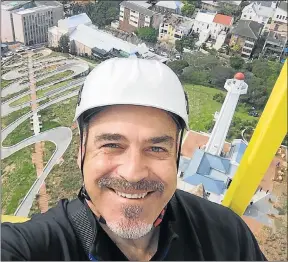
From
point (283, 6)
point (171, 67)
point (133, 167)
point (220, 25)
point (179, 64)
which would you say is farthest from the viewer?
point (283, 6)

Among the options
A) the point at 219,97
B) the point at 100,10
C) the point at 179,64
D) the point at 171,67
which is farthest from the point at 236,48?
the point at 100,10

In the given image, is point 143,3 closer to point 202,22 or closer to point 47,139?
point 202,22

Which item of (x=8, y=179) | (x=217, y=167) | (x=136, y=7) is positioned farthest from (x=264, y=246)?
(x=136, y=7)

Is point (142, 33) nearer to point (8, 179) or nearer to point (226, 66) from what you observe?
point (226, 66)

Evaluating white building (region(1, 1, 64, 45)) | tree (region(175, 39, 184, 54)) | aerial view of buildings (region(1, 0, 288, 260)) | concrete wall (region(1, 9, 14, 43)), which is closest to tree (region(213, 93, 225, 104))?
aerial view of buildings (region(1, 0, 288, 260))

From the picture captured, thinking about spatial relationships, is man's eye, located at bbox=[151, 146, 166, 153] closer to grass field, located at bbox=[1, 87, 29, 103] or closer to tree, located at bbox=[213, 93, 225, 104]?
tree, located at bbox=[213, 93, 225, 104]

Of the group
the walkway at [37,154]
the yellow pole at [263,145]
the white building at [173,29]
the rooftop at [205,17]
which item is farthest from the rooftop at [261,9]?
Answer: the yellow pole at [263,145]

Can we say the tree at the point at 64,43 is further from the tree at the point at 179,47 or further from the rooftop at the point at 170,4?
the rooftop at the point at 170,4
